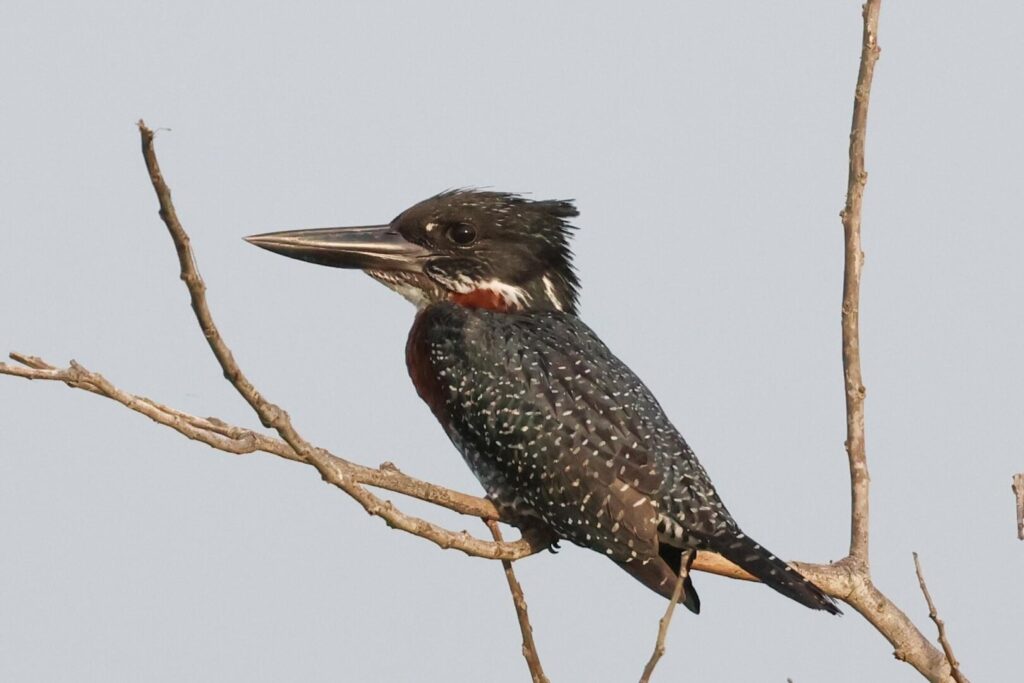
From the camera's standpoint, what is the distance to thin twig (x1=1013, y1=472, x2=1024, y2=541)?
3.80 m

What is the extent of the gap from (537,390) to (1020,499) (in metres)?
1.79

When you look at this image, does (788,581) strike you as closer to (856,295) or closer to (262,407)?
(856,295)

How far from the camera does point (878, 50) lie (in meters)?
4.14

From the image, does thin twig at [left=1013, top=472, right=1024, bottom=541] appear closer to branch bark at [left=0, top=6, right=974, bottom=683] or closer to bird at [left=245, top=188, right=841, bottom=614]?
branch bark at [left=0, top=6, right=974, bottom=683]

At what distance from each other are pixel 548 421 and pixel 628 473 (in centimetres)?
36

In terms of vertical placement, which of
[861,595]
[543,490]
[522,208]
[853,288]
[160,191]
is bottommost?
[861,595]

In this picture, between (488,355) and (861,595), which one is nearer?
(861,595)

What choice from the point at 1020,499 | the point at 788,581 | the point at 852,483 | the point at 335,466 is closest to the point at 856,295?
the point at 852,483

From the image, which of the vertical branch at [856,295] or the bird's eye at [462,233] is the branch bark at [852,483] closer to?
the vertical branch at [856,295]

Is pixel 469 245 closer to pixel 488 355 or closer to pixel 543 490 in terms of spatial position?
pixel 488 355

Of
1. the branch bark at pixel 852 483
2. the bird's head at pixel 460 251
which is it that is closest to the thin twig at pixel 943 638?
the branch bark at pixel 852 483

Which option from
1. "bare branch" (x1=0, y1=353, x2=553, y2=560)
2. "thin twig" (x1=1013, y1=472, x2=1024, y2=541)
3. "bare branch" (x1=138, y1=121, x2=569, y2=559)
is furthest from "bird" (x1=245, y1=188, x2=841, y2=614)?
"bare branch" (x1=138, y1=121, x2=569, y2=559)

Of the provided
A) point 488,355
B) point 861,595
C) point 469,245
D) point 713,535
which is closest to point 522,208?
point 469,245

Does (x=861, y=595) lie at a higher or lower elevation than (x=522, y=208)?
lower
